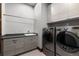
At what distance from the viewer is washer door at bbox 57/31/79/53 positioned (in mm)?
1306

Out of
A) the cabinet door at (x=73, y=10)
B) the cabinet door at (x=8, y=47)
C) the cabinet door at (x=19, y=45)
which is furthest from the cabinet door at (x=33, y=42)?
the cabinet door at (x=73, y=10)

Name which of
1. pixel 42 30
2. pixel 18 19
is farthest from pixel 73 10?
pixel 18 19

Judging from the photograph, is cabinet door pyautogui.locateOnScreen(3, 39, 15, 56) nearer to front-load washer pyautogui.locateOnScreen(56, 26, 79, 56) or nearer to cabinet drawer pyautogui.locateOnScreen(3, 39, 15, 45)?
cabinet drawer pyautogui.locateOnScreen(3, 39, 15, 45)

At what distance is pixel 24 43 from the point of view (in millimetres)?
2832

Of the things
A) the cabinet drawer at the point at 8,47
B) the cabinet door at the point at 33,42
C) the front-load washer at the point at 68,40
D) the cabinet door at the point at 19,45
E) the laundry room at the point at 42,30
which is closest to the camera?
the front-load washer at the point at 68,40

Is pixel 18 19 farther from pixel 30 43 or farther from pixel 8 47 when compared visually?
pixel 8 47

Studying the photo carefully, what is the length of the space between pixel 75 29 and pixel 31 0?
0.86m

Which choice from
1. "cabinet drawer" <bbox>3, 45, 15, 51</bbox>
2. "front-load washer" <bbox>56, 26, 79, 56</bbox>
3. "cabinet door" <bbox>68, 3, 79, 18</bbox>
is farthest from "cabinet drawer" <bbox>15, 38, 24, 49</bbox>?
"cabinet door" <bbox>68, 3, 79, 18</bbox>

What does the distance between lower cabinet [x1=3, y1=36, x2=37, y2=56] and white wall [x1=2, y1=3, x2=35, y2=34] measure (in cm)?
53

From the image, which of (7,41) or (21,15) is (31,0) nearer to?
(7,41)

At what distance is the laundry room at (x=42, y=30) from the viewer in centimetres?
150

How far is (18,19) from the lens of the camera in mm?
3311

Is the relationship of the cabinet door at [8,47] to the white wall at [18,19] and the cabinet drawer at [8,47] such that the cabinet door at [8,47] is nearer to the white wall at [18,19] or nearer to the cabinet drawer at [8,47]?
the cabinet drawer at [8,47]

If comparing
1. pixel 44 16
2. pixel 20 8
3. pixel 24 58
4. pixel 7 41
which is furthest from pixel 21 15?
pixel 24 58
